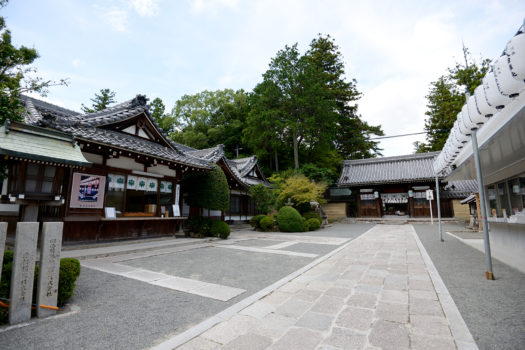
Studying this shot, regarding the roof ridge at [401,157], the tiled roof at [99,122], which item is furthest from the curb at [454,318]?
the roof ridge at [401,157]

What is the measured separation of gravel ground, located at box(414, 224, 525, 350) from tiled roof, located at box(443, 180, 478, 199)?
17691 mm

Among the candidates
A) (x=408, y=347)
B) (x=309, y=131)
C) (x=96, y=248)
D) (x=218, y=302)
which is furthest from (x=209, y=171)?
(x=309, y=131)

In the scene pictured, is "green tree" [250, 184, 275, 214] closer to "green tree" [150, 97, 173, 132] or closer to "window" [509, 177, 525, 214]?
"window" [509, 177, 525, 214]

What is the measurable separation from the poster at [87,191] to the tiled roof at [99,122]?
145 centimetres

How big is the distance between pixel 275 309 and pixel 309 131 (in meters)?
21.7

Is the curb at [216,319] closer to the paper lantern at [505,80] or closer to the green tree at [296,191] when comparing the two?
the paper lantern at [505,80]

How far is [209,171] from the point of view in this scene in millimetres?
11961

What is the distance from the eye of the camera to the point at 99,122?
9.33m

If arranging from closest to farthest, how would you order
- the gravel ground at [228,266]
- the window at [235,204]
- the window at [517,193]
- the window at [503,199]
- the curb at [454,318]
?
the curb at [454,318] → the gravel ground at [228,266] → the window at [517,193] → the window at [503,199] → the window at [235,204]

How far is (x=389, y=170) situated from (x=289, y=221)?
15.7m

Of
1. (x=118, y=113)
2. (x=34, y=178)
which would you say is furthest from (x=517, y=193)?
(x=118, y=113)

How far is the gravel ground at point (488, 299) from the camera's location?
2729 mm

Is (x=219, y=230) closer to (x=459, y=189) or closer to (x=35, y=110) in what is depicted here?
(x=35, y=110)

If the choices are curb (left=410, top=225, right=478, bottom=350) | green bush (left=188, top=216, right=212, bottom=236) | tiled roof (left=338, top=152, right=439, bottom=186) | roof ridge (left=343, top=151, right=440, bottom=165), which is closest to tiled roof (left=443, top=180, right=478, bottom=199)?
tiled roof (left=338, top=152, right=439, bottom=186)
